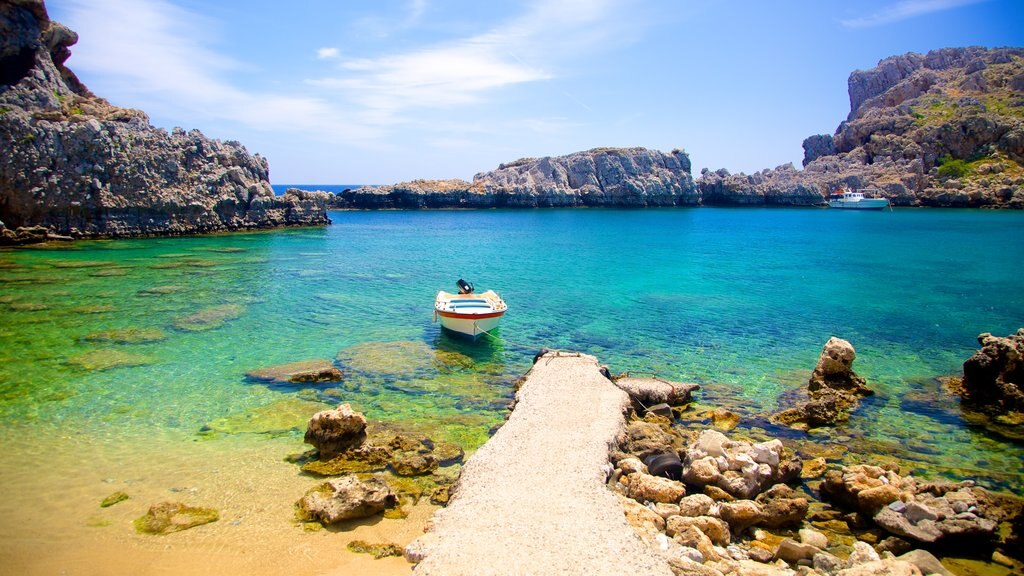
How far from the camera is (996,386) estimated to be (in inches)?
741

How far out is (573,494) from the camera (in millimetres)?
11531

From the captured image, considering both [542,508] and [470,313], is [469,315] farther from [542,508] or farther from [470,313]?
[542,508]

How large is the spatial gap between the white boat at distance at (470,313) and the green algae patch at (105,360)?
39.2ft

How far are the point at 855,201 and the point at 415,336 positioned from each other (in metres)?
137

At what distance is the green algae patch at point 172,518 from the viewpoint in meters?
11.4

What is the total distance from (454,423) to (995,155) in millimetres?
153367

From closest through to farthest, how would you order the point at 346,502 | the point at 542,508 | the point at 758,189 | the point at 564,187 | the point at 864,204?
the point at 542,508 < the point at 346,502 < the point at 864,204 < the point at 564,187 < the point at 758,189

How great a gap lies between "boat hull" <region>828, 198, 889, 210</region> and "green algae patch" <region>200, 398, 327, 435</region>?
14301cm

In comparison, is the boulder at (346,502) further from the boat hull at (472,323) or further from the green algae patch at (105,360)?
the boat hull at (472,323)

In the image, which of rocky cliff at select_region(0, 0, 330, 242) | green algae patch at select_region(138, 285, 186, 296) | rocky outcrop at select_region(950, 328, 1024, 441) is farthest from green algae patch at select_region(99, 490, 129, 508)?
rocky cliff at select_region(0, 0, 330, 242)

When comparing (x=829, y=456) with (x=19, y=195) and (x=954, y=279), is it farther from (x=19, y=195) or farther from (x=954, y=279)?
(x=19, y=195)

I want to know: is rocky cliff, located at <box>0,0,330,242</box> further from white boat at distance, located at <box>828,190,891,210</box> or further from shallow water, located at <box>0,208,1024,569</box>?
white boat at distance, located at <box>828,190,891,210</box>

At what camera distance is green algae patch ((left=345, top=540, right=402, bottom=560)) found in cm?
1065

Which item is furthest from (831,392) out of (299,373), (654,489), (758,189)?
(758,189)
